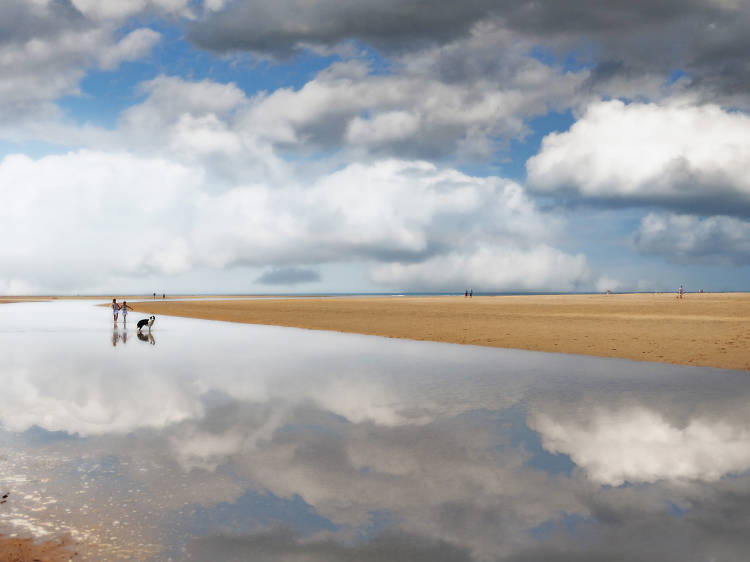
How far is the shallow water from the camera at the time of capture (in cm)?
643

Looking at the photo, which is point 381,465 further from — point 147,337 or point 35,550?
point 147,337

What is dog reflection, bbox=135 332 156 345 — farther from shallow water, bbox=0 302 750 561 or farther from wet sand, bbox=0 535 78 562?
wet sand, bbox=0 535 78 562

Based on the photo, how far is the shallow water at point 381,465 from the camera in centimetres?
643

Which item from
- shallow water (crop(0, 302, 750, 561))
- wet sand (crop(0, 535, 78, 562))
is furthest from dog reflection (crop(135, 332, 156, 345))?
wet sand (crop(0, 535, 78, 562))

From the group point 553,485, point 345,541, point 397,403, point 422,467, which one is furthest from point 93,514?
point 397,403

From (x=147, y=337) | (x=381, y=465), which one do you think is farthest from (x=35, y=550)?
(x=147, y=337)

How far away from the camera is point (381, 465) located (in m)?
9.14

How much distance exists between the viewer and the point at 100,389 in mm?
15922

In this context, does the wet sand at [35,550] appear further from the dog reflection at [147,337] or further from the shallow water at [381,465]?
the dog reflection at [147,337]

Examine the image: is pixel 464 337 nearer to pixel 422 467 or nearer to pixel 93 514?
pixel 422 467

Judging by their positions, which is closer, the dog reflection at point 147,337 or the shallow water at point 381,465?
the shallow water at point 381,465

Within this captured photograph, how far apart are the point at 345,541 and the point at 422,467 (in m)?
2.85

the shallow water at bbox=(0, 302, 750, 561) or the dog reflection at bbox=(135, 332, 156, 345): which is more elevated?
the dog reflection at bbox=(135, 332, 156, 345)

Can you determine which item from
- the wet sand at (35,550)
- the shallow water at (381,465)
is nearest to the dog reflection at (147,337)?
the shallow water at (381,465)
